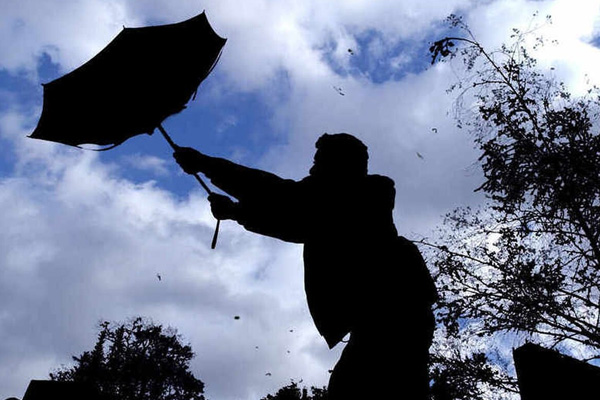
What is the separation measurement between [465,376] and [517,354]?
1186cm

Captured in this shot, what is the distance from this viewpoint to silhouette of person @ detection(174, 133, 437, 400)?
2566mm

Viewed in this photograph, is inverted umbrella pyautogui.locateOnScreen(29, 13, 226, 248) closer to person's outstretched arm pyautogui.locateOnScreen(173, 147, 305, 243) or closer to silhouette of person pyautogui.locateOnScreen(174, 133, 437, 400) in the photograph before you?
person's outstretched arm pyautogui.locateOnScreen(173, 147, 305, 243)

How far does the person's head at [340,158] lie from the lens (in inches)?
121

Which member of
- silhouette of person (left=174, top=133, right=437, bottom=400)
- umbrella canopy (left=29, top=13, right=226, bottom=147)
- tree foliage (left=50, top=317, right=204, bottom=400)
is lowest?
silhouette of person (left=174, top=133, right=437, bottom=400)

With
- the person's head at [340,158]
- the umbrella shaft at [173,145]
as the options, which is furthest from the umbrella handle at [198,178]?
the person's head at [340,158]

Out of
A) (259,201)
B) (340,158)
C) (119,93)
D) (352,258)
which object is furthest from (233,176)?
(119,93)

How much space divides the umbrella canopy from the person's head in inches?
47.8

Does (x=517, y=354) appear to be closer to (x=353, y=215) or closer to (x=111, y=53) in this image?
(x=353, y=215)

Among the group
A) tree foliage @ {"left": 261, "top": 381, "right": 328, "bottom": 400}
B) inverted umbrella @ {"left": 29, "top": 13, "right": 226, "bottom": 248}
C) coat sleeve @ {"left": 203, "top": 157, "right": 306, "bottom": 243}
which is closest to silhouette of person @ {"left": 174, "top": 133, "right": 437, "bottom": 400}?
coat sleeve @ {"left": 203, "top": 157, "right": 306, "bottom": 243}

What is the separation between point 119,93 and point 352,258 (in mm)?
2134

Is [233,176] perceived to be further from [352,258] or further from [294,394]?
[294,394]

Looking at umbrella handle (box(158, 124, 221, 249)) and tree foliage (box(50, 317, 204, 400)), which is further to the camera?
tree foliage (box(50, 317, 204, 400))

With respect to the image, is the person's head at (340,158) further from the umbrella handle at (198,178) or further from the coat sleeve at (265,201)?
the umbrella handle at (198,178)

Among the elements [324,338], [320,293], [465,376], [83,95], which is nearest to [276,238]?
[320,293]
